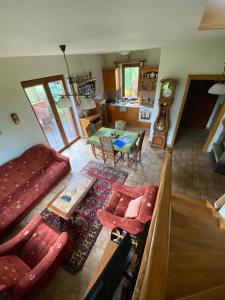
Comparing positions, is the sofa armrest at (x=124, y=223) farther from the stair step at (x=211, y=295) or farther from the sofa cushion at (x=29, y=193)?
the sofa cushion at (x=29, y=193)

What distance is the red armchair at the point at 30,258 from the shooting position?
1557 millimetres

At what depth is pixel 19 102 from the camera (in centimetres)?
321

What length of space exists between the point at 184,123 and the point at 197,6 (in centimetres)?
555

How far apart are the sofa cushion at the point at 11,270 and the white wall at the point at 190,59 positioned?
14.8 feet

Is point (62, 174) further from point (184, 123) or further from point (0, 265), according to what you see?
point (184, 123)

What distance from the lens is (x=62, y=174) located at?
349 centimetres

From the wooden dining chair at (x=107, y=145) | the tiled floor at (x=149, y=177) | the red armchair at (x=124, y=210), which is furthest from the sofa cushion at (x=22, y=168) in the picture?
the red armchair at (x=124, y=210)

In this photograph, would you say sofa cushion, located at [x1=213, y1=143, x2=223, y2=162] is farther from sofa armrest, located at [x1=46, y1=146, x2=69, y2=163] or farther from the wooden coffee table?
sofa armrest, located at [x1=46, y1=146, x2=69, y2=163]

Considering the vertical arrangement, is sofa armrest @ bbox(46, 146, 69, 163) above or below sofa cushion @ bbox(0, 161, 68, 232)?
above

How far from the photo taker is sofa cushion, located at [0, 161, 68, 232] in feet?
8.34

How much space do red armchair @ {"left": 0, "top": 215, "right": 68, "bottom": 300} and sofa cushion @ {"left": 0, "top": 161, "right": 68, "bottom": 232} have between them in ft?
2.02

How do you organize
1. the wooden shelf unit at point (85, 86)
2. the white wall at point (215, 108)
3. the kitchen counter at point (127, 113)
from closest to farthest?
1. the wooden shelf unit at point (85, 86)
2. the white wall at point (215, 108)
3. the kitchen counter at point (127, 113)

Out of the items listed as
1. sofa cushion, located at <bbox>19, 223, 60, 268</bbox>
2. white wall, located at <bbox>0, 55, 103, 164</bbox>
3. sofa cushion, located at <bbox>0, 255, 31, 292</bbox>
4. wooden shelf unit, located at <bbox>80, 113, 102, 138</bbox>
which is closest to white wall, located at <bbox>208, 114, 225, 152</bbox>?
wooden shelf unit, located at <bbox>80, 113, 102, 138</bbox>

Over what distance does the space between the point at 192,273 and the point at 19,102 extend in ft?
13.3
